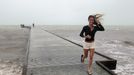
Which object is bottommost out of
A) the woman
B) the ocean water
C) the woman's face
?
the ocean water

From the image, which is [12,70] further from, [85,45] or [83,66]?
[85,45]

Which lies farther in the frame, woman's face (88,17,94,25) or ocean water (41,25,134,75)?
ocean water (41,25,134,75)

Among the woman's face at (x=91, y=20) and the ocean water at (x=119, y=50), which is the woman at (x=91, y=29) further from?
the ocean water at (x=119, y=50)

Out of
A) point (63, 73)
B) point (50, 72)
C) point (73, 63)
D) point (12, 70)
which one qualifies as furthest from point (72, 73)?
point (12, 70)

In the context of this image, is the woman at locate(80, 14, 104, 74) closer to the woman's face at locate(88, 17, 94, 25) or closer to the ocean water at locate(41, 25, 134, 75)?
the woman's face at locate(88, 17, 94, 25)

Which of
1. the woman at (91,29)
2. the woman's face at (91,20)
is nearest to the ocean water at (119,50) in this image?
the woman at (91,29)

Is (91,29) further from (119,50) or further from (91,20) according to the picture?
(119,50)

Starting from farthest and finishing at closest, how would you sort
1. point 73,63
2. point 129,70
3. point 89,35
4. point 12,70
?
point 129,70 < point 12,70 < point 73,63 < point 89,35

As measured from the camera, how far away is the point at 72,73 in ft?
24.8

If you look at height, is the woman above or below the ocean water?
above

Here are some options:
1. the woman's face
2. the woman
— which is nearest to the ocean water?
the woman

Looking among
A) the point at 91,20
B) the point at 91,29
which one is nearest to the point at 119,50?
the point at 91,29

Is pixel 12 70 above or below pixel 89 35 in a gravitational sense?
below

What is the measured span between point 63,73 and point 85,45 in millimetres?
1325
